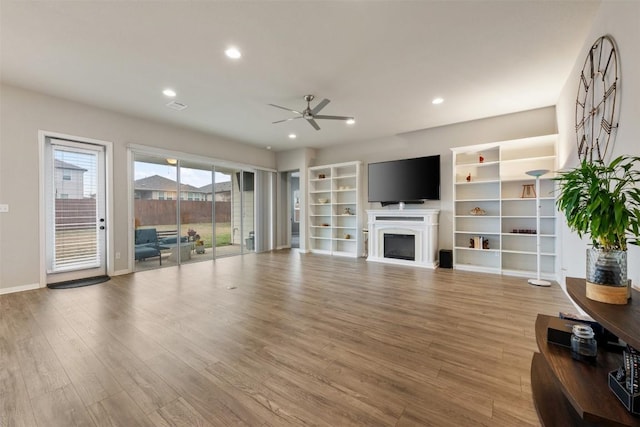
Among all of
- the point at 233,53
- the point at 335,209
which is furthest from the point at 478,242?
the point at 233,53

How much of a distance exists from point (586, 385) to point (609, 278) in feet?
1.71

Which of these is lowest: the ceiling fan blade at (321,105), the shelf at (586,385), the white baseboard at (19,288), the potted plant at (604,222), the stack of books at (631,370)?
the white baseboard at (19,288)

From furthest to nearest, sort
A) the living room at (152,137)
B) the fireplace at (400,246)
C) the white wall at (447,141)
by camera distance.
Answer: the fireplace at (400,246), the white wall at (447,141), the living room at (152,137)

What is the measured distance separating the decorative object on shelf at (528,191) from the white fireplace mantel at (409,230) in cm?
151

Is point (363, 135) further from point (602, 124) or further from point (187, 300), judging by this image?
point (187, 300)

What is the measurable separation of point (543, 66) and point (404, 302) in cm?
351

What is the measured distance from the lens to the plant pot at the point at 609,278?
50.2 inches

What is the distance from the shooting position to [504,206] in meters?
5.06

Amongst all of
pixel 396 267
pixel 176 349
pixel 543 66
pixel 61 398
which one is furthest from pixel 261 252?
pixel 543 66

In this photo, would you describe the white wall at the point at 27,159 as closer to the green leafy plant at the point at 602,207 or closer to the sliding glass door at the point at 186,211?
the sliding glass door at the point at 186,211

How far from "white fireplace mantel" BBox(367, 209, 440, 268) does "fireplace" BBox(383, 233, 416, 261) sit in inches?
3.6

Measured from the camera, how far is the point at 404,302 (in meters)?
3.40

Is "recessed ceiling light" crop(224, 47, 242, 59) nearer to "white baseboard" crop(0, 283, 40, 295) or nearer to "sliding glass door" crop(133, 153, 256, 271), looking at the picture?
"sliding glass door" crop(133, 153, 256, 271)

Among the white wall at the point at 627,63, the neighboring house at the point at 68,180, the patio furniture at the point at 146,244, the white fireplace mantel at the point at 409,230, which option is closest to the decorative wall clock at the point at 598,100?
the white wall at the point at 627,63
